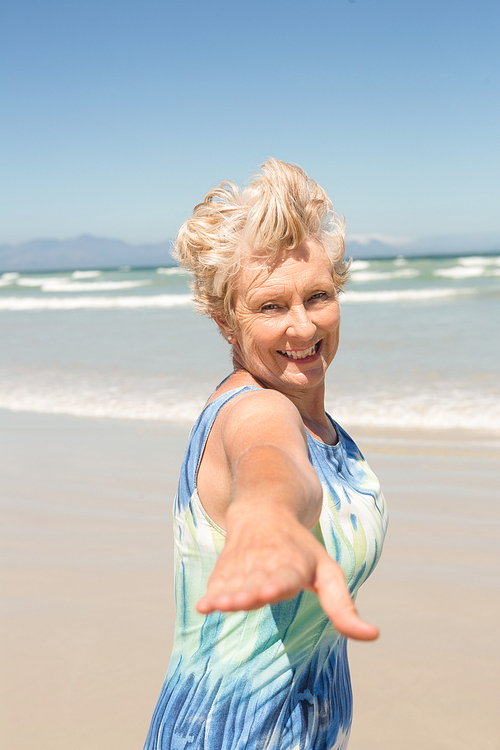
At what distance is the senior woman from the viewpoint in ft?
4.52

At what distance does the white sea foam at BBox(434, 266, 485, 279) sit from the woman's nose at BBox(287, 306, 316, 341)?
31101mm

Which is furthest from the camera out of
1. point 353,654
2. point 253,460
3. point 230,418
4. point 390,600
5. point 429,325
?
point 429,325

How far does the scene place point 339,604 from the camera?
747 millimetres

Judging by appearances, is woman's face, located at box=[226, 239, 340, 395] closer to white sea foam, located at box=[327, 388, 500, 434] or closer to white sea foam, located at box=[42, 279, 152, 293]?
white sea foam, located at box=[327, 388, 500, 434]

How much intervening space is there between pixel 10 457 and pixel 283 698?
5110 mm

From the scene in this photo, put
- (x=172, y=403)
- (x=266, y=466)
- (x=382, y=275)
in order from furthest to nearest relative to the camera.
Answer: (x=382, y=275), (x=172, y=403), (x=266, y=466)

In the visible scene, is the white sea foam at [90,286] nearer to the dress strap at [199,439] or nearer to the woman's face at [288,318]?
the woman's face at [288,318]

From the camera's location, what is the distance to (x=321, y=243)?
169cm

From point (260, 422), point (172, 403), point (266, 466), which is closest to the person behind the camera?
point (266, 466)

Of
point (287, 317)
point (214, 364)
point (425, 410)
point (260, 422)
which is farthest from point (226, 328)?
point (214, 364)

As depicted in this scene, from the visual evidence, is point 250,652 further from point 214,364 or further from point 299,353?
point 214,364

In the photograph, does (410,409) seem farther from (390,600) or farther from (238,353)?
(238,353)

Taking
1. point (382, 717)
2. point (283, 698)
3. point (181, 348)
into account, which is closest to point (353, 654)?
point (382, 717)

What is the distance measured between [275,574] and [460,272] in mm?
33885
